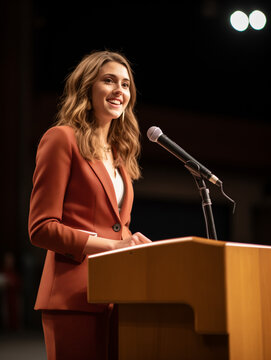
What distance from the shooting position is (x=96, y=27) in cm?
925

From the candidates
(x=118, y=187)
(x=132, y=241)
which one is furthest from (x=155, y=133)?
(x=132, y=241)

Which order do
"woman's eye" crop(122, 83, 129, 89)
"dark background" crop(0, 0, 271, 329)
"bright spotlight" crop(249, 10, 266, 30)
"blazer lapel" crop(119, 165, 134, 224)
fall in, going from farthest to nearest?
"dark background" crop(0, 0, 271, 329) < "bright spotlight" crop(249, 10, 266, 30) < "woman's eye" crop(122, 83, 129, 89) < "blazer lapel" crop(119, 165, 134, 224)

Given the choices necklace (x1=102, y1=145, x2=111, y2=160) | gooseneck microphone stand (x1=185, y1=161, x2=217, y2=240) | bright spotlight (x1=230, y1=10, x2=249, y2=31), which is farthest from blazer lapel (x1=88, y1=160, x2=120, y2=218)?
bright spotlight (x1=230, y1=10, x2=249, y2=31)

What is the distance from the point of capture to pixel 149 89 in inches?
395

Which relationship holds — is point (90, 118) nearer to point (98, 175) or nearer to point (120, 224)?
point (98, 175)

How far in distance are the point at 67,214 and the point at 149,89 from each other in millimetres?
8679

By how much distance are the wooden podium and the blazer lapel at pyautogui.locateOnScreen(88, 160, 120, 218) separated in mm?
287

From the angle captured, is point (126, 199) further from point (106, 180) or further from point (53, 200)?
point (53, 200)

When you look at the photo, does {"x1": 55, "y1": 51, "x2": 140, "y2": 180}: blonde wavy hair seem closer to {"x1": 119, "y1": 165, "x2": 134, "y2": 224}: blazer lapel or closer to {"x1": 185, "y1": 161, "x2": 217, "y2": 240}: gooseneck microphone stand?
{"x1": 119, "y1": 165, "x2": 134, "y2": 224}: blazer lapel

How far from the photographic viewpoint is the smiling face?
1713 mm

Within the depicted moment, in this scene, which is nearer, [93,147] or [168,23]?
[93,147]

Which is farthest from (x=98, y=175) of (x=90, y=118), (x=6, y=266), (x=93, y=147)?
(x=6, y=266)

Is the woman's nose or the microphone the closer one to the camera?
the microphone

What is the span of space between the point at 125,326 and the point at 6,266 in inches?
312
